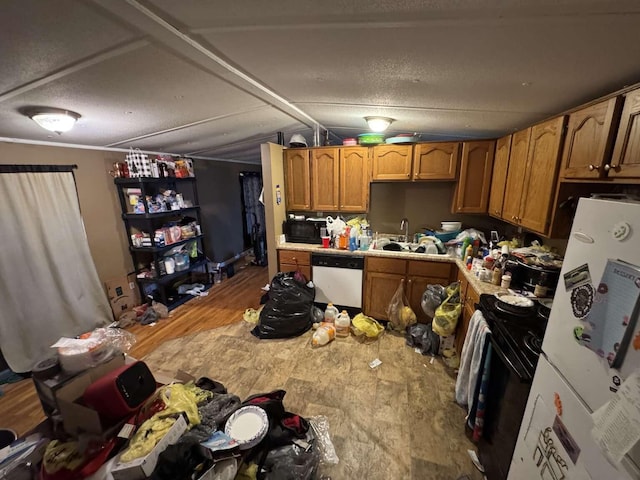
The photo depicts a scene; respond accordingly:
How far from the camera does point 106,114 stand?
1.83 meters

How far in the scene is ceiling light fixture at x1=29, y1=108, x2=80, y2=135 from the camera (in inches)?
62.8

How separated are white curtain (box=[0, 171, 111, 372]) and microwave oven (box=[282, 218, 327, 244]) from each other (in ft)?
7.39

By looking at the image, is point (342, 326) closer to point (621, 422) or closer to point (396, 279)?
point (396, 279)

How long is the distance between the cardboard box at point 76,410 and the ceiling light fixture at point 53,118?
1587mm

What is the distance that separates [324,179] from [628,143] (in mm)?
2528

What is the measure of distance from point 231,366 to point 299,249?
56.1 inches

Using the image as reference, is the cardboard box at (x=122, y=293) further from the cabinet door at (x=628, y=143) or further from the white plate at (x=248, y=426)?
the cabinet door at (x=628, y=143)

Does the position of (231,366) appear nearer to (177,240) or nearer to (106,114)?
(177,240)

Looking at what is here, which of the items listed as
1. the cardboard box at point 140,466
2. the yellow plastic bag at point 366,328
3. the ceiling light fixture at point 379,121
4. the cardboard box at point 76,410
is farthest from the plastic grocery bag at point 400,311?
the cardboard box at point 76,410

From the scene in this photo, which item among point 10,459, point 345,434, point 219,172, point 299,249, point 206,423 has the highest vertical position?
point 219,172

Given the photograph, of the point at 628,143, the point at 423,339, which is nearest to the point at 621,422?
the point at 628,143

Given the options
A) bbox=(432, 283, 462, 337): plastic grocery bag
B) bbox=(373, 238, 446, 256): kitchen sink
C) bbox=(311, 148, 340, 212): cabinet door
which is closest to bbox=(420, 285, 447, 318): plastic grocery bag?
bbox=(432, 283, 462, 337): plastic grocery bag

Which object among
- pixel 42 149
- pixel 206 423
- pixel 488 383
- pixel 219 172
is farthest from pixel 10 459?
pixel 219 172

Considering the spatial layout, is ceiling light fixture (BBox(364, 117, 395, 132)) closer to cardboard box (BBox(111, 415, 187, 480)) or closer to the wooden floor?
cardboard box (BBox(111, 415, 187, 480))
